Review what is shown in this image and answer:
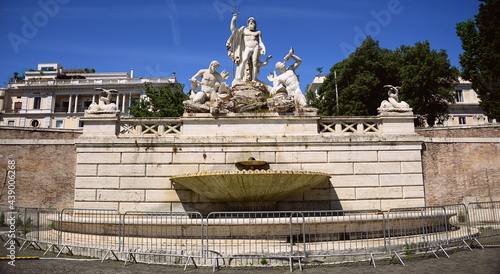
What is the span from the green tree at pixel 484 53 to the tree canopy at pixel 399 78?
3651mm

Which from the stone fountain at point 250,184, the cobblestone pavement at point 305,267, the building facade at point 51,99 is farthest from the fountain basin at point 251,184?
the building facade at point 51,99

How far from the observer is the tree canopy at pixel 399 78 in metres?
33.7

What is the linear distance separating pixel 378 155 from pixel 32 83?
224 ft

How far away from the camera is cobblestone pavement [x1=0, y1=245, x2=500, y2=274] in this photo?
9.20 meters

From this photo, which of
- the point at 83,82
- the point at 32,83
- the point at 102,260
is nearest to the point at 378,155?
the point at 102,260

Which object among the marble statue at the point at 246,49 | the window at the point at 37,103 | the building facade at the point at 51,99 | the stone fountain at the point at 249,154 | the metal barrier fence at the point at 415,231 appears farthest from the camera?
the window at the point at 37,103

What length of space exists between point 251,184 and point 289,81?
6.14 meters

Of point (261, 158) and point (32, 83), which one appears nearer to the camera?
point (261, 158)

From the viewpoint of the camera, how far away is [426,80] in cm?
3347

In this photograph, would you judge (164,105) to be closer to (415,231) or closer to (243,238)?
(243,238)

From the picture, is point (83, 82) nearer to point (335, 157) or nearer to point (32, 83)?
point (32, 83)

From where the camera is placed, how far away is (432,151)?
16.6 m

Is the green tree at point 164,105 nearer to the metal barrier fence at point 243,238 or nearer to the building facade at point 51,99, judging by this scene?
the metal barrier fence at point 243,238

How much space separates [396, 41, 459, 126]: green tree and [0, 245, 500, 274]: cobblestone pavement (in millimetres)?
25414
